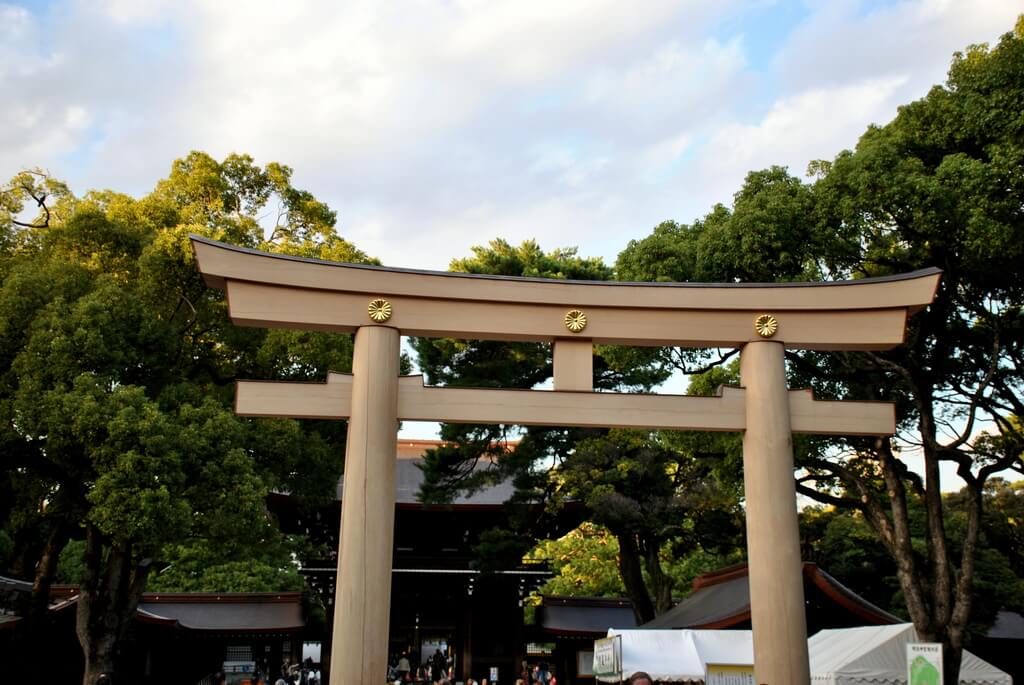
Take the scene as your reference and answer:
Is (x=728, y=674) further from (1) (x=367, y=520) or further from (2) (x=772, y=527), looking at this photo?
(1) (x=367, y=520)

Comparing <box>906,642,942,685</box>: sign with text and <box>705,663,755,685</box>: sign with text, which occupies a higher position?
<box>906,642,942,685</box>: sign with text

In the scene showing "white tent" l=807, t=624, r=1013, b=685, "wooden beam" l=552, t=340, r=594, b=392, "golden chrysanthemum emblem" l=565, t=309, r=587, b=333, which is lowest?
"white tent" l=807, t=624, r=1013, b=685

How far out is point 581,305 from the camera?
9.10 m

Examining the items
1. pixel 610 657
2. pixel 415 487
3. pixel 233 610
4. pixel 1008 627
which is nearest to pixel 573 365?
pixel 610 657

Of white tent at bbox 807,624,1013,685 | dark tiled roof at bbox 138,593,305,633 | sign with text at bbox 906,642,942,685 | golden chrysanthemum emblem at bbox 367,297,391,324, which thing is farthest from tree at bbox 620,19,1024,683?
dark tiled roof at bbox 138,593,305,633

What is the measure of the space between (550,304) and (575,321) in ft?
0.99

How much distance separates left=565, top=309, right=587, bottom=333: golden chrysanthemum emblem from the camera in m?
9.03

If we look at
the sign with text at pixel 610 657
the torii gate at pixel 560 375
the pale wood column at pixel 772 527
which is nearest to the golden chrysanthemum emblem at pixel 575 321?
the torii gate at pixel 560 375

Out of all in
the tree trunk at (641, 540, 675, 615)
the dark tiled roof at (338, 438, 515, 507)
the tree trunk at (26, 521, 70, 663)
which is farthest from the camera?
the dark tiled roof at (338, 438, 515, 507)

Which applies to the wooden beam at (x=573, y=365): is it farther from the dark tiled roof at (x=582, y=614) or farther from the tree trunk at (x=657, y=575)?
the dark tiled roof at (x=582, y=614)

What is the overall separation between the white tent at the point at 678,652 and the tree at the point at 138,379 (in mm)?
5726

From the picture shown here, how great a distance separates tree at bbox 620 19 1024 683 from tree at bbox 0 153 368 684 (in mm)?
6772

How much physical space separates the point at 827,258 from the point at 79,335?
10919 mm

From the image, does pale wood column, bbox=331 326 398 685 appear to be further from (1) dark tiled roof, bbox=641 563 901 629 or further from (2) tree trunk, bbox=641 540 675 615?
(2) tree trunk, bbox=641 540 675 615
